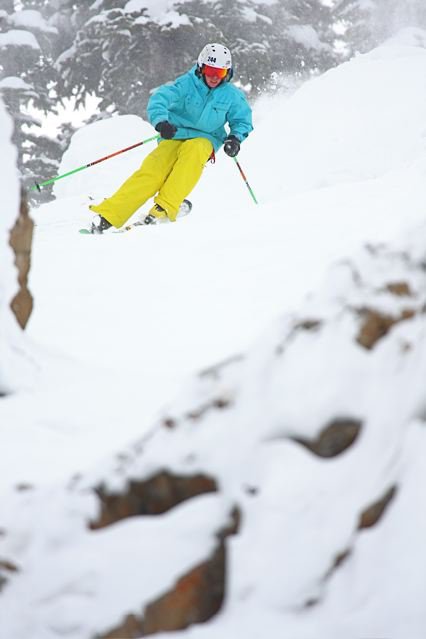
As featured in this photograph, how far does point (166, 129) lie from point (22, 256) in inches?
125

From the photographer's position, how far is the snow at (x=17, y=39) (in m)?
14.4

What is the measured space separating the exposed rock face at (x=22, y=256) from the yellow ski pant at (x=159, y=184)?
284 centimetres

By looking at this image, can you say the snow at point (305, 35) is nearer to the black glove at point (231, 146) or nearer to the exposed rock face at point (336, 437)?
the black glove at point (231, 146)

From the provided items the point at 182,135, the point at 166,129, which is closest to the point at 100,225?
the point at 166,129

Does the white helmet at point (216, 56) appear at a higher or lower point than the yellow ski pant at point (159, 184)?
higher

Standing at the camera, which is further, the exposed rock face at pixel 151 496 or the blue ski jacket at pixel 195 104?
the blue ski jacket at pixel 195 104

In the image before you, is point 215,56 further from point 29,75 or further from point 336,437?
point 29,75

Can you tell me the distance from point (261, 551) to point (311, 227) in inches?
115

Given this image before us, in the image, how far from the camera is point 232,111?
18.9 ft

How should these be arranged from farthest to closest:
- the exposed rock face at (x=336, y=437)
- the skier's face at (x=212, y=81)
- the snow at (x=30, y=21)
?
the snow at (x=30, y=21)
the skier's face at (x=212, y=81)
the exposed rock face at (x=336, y=437)

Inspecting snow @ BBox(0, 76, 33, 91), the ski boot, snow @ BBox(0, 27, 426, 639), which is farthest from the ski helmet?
snow @ BBox(0, 76, 33, 91)

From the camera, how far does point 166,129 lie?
5242mm

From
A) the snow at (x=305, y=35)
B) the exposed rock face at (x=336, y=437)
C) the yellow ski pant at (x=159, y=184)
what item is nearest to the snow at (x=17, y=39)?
the snow at (x=305, y=35)

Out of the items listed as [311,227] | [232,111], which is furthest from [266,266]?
[232,111]
